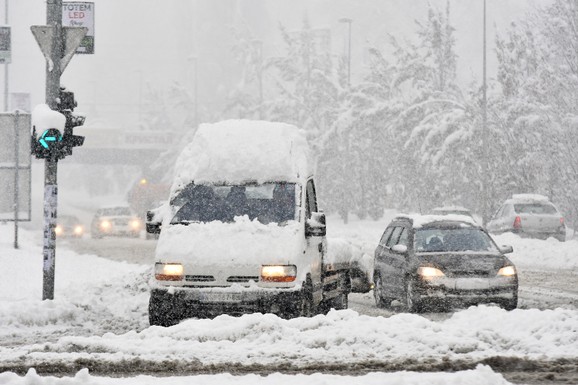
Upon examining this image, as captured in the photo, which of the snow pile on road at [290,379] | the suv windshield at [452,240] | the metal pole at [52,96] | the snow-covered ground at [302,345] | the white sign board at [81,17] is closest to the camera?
the snow pile on road at [290,379]

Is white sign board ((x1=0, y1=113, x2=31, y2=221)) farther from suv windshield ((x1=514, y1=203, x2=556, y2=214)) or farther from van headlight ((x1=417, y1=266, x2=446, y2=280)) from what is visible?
suv windshield ((x1=514, y1=203, x2=556, y2=214))

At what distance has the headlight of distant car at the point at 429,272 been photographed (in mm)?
14922

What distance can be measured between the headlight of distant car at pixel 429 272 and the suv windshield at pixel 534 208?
61.3 feet

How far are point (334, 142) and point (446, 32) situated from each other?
32.2ft

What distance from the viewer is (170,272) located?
11.9 meters

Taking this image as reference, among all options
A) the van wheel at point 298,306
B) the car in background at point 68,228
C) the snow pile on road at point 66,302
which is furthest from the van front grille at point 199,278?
the car in background at point 68,228

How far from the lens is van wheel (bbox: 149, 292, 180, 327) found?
11.8 meters

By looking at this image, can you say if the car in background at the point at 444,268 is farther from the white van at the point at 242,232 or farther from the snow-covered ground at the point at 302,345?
the snow-covered ground at the point at 302,345

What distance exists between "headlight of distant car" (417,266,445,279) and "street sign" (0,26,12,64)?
14.5m

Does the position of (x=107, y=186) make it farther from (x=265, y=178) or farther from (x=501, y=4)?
(x=265, y=178)

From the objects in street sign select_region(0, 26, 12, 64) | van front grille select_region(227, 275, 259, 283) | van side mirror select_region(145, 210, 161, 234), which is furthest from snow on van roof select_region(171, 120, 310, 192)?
street sign select_region(0, 26, 12, 64)

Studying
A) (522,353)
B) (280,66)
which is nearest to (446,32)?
(280,66)

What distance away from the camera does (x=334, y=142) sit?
6125cm

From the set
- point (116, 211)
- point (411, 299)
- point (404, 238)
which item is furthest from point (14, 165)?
point (116, 211)
